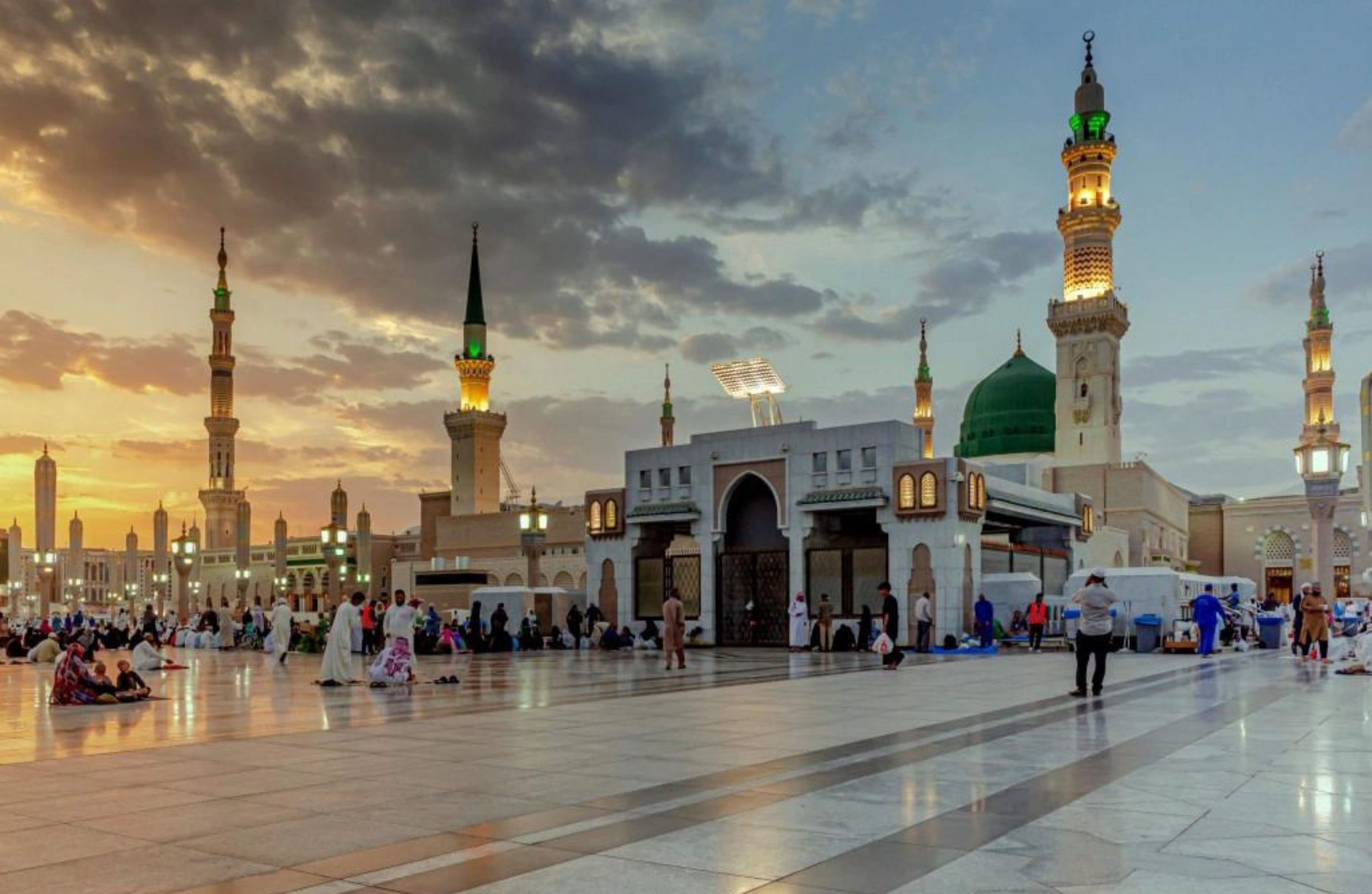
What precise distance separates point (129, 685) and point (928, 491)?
18.3 meters

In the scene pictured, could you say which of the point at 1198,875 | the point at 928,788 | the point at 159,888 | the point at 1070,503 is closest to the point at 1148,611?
the point at 1070,503

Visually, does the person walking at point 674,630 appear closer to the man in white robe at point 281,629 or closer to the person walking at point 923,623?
the person walking at point 923,623

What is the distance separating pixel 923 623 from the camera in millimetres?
25906

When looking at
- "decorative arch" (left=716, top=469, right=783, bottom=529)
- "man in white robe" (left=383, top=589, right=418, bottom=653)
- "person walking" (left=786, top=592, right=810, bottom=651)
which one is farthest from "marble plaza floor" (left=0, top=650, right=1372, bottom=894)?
"decorative arch" (left=716, top=469, right=783, bottom=529)

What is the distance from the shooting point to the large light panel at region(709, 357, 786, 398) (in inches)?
1393

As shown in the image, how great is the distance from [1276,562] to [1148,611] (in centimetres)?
5242

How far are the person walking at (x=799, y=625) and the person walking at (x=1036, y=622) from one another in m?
5.19

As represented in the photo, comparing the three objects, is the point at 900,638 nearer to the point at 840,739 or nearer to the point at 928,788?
the point at 840,739

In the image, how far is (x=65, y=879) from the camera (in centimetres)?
527

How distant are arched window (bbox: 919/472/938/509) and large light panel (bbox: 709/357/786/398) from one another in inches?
318

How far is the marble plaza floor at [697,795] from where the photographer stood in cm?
535

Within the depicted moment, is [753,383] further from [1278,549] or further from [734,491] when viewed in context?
[1278,549]

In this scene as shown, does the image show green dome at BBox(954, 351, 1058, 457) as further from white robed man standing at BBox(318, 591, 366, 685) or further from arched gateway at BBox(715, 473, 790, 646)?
white robed man standing at BBox(318, 591, 366, 685)

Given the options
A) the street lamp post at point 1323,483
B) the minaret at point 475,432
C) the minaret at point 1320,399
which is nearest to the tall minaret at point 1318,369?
the minaret at point 1320,399
